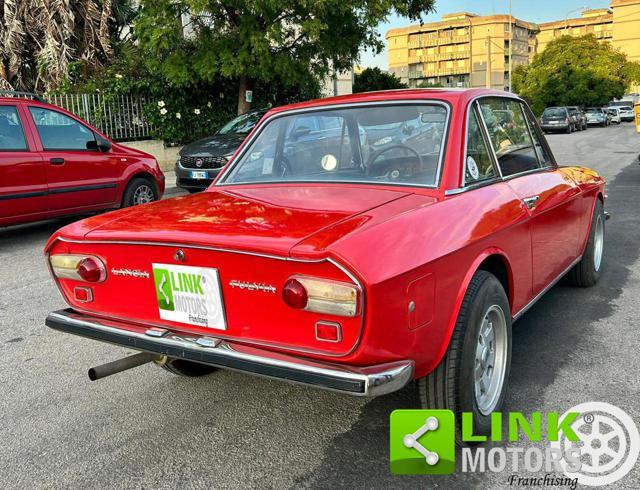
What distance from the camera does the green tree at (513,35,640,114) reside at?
167 feet

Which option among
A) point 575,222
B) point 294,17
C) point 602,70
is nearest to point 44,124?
point 575,222

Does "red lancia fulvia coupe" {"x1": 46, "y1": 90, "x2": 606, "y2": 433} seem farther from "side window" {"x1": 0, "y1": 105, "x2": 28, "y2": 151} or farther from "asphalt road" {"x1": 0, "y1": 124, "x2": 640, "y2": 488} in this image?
"side window" {"x1": 0, "y1": 105, "x2": 28, "y2": 151}

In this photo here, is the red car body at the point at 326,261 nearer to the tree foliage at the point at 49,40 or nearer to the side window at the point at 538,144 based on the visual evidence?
the side window at the point at 538,144

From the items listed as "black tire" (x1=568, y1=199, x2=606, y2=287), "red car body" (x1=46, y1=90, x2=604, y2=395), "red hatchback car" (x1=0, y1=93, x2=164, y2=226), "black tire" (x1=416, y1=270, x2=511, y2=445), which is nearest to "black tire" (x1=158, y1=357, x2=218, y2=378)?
"red car body" (x1=46, y1=90, x2=604, y2=395)

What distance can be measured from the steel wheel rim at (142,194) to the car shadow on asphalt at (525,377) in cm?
615

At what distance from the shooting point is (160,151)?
1642 cm

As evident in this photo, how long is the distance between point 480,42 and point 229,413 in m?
110

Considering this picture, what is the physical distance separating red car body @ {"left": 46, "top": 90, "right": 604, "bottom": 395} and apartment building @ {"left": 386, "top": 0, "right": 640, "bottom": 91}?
9912 centimetres

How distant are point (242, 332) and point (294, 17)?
44.5 ft

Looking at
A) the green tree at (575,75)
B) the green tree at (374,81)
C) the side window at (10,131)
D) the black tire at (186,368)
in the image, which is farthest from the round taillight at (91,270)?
the green tree at (575,75)

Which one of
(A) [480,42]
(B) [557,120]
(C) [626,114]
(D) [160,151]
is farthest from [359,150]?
(A) [480,42]

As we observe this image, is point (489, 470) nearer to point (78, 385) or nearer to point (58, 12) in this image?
point (78, 385)

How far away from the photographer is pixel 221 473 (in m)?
2.63

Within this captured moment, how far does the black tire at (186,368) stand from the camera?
3.49 metres
